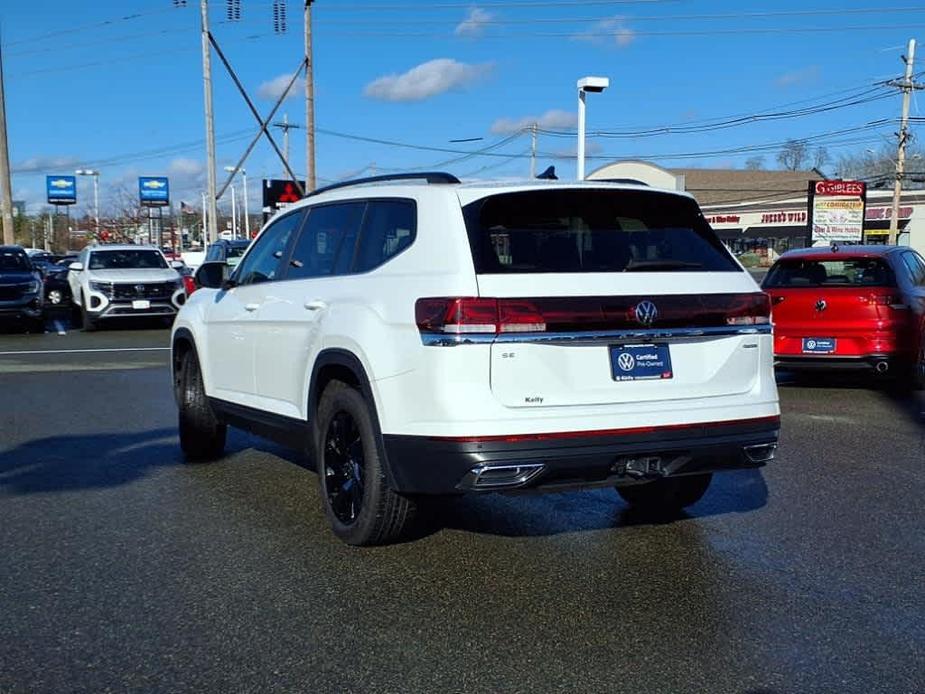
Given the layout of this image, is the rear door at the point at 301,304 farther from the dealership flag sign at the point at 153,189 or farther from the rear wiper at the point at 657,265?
the dealership flag sign at the point at 153,189

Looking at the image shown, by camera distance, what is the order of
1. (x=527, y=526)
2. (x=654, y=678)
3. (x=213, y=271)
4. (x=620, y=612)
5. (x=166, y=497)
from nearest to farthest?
(x=654, y=678), (x=620, y=612), (x=527, y=526), (x=166, y=497), (x=213, y=271)

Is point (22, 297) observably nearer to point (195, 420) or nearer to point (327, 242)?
point (195, 420)

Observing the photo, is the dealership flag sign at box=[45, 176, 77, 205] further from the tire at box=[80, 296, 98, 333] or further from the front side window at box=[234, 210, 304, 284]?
the front side window at box=[234, 210, 304, 284]

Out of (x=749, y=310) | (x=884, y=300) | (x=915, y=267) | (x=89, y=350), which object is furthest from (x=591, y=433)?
(x=89, y=350)

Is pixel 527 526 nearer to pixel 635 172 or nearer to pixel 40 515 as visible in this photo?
pixel 40 515

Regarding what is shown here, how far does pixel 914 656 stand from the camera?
12.7 feet

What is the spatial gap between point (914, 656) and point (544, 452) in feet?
5.41

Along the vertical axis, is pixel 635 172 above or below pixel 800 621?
above

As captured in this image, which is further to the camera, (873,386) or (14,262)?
(14,262)

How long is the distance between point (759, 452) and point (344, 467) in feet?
6.92

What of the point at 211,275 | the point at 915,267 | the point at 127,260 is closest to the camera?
the point at 211,275

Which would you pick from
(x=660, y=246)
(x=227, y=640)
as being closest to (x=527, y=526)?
(x=660, y=246)

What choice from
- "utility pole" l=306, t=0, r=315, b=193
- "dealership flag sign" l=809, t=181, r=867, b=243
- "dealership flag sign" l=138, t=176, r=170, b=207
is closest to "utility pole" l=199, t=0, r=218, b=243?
"utility pole" l=306, t=0, r=315, b=193

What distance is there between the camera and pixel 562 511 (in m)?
6.07
